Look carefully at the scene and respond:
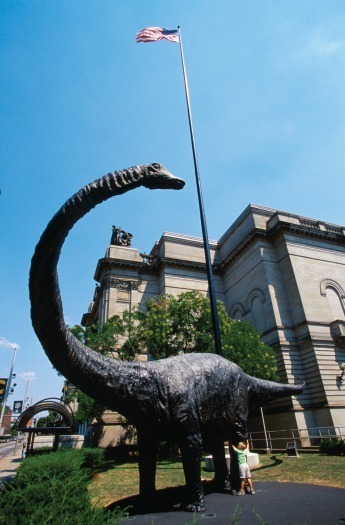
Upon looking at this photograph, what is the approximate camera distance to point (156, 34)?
15.1m

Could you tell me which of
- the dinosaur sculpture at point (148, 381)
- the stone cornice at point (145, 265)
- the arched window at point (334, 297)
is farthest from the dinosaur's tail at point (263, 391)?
the stone cornice at point (145, 265)

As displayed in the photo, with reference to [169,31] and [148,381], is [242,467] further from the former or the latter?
[169,31]

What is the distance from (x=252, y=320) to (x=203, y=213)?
20.5 metres

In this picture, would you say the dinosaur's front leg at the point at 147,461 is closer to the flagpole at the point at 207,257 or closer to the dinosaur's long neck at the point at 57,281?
the dinosaur's long neck at the point at 57,281

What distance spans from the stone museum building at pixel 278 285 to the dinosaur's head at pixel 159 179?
21.6m

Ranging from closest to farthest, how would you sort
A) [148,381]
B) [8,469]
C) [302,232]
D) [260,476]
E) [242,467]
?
[148,381]
[242,467]
[260,476]
[8,469]
[302,232]

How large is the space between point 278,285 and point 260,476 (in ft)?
61.5

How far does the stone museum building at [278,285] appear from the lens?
22.8 meters

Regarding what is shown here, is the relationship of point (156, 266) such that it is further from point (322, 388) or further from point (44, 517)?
point (44, 517)

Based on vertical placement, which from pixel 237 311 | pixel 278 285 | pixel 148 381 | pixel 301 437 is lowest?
pixel 301 437

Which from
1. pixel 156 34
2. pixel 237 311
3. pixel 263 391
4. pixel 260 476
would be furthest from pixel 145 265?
pixel 263 391

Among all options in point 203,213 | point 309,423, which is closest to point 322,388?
point 309,423

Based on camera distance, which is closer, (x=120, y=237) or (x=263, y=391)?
(x=263, y=391)

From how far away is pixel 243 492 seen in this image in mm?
6312
